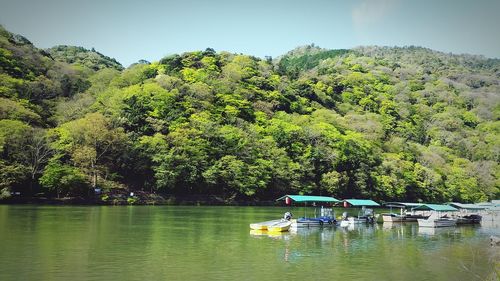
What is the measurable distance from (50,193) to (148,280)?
1994 inches

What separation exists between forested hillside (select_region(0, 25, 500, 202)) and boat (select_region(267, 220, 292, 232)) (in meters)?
34.7

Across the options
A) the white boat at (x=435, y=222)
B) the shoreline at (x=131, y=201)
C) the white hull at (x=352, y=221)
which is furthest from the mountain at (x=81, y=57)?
the white boat at (x=435, y=222)

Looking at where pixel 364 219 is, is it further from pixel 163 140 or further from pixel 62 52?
pixel 62 52

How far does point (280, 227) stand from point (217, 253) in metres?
13.9

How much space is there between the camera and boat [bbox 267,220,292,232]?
125ft

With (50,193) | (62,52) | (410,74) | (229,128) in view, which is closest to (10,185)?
(50,193)

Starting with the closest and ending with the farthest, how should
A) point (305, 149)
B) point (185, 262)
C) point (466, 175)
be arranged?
point (185, 262)
point (305, 149)
point (466, 175)

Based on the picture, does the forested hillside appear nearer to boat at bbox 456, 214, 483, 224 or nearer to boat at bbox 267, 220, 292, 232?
boat at bbox 456, 214, 483, 224

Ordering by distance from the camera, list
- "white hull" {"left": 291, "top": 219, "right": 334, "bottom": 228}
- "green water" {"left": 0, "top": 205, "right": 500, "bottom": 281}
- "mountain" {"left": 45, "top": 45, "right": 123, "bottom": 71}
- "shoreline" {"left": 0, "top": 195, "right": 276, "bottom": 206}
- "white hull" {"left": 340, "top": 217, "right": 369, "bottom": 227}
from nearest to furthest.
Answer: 1. "green water" {"left": 0, "top": 205, "right": 500, "bottom": 281}
2. "white hull" {"left": 291, "top": 219, "right": 334, "bottom": 228}
3. "white hull" {"left": 340, "top": 217, "right": 369, "bottom": 227}
4. "shoreline" {"left": 0, "top": 195, "right": 276, "bottom": 206}
5. "mountain" {"left": 45, "top": 45, "right": 123, "bottom": 71}

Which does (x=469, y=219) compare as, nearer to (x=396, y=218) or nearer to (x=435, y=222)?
(x=396, y=218)

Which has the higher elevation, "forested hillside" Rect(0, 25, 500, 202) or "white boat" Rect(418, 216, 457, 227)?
"forested hillside" Rect(0, 25, 500, 202)

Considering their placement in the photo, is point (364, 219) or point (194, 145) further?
point (194, 145)

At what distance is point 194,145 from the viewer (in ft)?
256

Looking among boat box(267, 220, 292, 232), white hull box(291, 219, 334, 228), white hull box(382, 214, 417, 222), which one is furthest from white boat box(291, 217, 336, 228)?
white hull box(382, 214, 417, 222)
